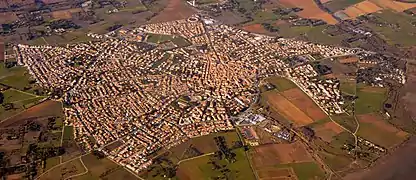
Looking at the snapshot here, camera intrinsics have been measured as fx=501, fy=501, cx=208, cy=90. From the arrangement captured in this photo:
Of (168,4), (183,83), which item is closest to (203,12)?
(168,4)

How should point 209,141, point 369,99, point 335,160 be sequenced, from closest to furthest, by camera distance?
1. point 335,160
2. point 209,141
3. point 369,99

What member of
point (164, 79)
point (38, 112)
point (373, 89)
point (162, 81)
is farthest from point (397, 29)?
point (38, 112)

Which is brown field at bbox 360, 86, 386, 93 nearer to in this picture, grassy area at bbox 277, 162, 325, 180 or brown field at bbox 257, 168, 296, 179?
grassy area at bbox 277, 162, 325, 180

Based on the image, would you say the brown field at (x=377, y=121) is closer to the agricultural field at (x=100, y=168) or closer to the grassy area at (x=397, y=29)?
the grassy area at (x=397, y=29)

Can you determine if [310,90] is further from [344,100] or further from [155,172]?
[155,172]

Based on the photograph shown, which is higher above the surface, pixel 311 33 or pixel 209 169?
pixel 311 33

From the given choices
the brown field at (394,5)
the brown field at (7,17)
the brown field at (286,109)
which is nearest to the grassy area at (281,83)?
the brown field at (286,109)

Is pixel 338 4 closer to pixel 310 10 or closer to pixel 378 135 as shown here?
pixel 310 10
